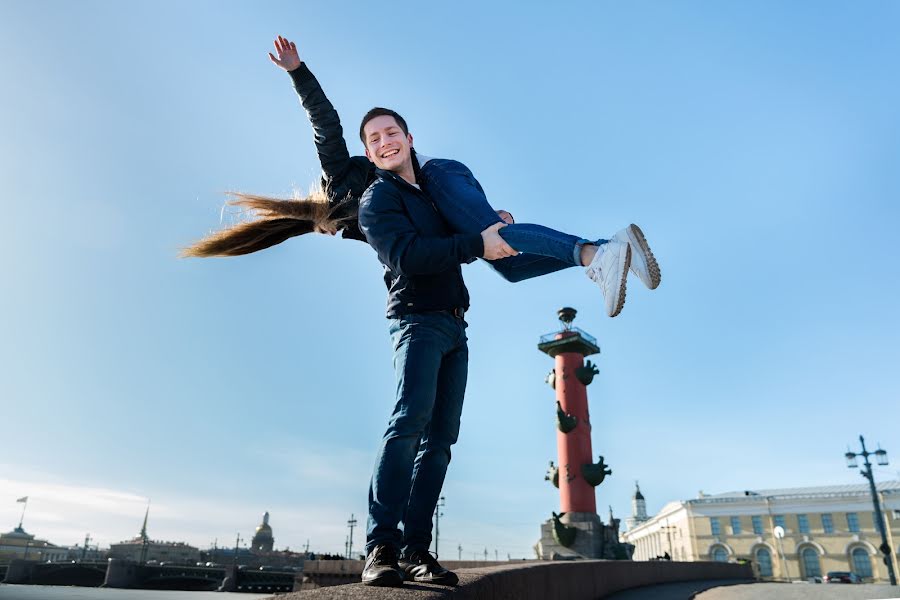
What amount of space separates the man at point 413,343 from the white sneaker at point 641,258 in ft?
1.69

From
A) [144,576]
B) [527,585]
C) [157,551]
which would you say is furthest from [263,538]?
[527,585]

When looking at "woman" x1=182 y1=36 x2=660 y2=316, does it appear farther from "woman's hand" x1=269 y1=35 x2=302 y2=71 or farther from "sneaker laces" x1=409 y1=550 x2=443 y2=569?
"sneaker laces" x1=409 y1=550 x2=443 y2=569

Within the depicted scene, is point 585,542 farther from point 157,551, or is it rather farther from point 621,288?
point 157,551

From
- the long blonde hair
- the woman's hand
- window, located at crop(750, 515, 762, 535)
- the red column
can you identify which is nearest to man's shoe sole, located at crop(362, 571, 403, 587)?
the long blonde hair

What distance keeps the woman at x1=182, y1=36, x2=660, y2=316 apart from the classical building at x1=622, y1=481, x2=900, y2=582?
154 feet

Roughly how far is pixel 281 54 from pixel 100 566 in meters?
78.2

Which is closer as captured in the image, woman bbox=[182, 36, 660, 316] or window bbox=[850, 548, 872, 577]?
woman bbox=[182, 36, 660, 316]

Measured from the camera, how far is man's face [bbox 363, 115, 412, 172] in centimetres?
266

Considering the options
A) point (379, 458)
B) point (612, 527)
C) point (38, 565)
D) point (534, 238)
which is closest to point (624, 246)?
point (534, 238)

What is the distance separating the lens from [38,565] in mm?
64750

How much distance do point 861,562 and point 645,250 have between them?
5395cm

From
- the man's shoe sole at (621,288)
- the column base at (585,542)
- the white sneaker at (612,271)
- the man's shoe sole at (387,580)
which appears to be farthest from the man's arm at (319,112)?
the column base at (585,542)

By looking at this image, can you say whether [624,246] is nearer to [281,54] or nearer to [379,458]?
[379,458]

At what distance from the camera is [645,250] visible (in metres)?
2.21
